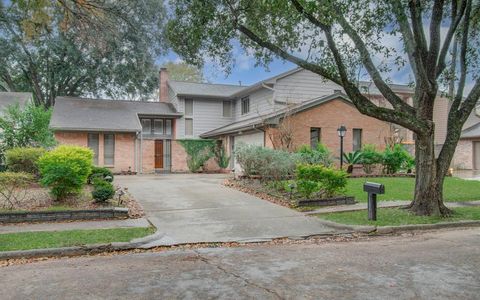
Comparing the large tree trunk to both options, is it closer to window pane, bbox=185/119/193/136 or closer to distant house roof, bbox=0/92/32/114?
window pane, bbox=185/119/193/136

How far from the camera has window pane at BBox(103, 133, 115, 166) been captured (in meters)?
26.8

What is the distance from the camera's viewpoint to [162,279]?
5.43m

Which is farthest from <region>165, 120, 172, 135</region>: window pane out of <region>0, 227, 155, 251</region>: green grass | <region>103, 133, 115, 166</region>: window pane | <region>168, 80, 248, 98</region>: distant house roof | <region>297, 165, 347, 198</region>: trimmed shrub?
<region>0, 227, 155, 251</region>: green grass

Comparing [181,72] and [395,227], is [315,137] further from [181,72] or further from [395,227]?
[181,72]

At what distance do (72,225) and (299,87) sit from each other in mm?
19601

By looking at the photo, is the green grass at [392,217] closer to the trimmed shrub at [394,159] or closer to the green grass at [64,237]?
the green grass at [64,237]

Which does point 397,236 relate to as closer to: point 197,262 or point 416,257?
point 416,257

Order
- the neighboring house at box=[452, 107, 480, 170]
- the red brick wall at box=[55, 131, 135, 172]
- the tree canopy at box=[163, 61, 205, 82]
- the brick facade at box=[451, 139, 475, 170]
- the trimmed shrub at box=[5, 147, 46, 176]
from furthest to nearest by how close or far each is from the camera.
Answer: the tree canopy at box=[163, 61, 205, 82], the brick facade at box=[451, 139, 475, 170], the neighboring house at box=[452, 107, 480, 170], the red brick wall at box=[55, 131, 135, 172], the trimmed shrub at box=[5, 147, 46, 176]

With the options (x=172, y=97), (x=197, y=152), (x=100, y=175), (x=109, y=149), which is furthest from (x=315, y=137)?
(x=172, y=97)

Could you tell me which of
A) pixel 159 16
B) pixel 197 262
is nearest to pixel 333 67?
pixel 197 262

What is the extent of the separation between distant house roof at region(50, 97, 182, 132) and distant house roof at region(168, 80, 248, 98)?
1.58 m

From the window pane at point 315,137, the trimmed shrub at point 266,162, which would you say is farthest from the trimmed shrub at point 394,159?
the trimmed shrub at point 266,162

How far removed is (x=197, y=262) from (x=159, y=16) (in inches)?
1152

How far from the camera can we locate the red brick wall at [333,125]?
861 inches
